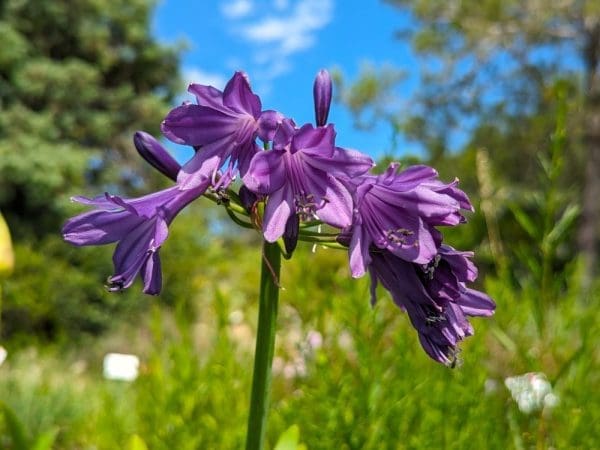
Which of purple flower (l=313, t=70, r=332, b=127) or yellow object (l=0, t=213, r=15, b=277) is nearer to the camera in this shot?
purple flower (l=313, t=70, r=332, b=127)

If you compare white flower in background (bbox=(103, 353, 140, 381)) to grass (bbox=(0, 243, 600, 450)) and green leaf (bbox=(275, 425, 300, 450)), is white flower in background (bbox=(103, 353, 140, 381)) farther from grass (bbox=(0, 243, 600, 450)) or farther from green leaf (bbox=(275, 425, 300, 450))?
green leaf (bbox=(275, 425, 300, 450))

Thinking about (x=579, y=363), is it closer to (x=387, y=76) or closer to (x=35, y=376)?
(x=35, y=376)

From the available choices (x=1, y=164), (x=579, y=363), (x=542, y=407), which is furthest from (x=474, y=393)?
(x=1, y=164)

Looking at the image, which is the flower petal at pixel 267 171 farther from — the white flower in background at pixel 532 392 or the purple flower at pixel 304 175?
the white flower in background at pixel 532 392

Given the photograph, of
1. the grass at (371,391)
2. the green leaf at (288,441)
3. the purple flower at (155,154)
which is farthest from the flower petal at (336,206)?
the grass at (371,391)

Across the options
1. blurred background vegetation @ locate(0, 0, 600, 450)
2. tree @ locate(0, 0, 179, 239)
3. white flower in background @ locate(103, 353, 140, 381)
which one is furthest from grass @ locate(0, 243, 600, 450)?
tree @ locate(0, 0, 179, 239)

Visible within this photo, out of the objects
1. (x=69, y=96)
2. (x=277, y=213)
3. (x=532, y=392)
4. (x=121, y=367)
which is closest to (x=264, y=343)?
(x=277, y=213)
